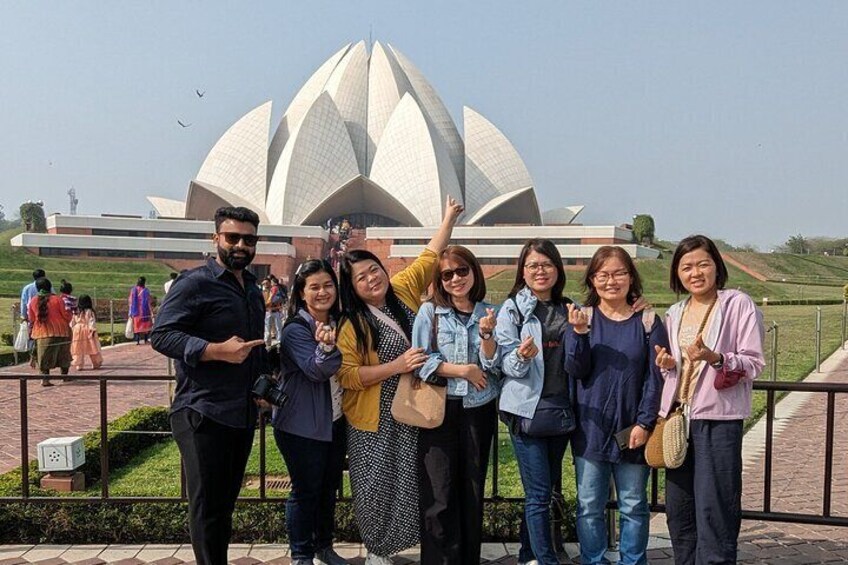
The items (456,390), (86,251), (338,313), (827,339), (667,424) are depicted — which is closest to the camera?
(667,424)

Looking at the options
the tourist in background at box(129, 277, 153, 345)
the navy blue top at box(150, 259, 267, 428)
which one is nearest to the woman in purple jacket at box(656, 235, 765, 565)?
the navy blue top at box(150, 259, 267, 428)

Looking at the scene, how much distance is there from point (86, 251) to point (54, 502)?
31680 millimetres

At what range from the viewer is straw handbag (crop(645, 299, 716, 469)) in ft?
7.38

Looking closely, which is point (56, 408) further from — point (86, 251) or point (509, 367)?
point (86, 251)

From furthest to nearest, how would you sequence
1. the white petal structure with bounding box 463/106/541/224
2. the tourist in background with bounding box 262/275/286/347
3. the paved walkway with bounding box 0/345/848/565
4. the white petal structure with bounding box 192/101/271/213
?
1. the white petal structure with bounding box 463/106/541/224
2. the white petal structure with bounding box 192/101/271/213
3. the tourist in background with bounding box 262/275/286/347
4. the paved walkway with bounding box 0/345/848/565

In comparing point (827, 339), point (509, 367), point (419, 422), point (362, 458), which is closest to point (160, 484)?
point (362, 458)

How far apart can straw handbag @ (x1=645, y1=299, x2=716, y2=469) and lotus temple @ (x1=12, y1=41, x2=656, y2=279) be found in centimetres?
3092

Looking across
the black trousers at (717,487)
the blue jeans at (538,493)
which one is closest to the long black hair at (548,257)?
the blue jeans at (538,493)

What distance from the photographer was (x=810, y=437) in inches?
213

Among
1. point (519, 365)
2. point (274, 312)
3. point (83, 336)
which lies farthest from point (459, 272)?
point (274, 312)

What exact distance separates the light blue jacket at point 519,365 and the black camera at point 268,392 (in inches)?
33.3

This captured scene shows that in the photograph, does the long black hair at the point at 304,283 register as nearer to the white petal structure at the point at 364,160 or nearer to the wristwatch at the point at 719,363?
the wristwatch at the point at 719,363

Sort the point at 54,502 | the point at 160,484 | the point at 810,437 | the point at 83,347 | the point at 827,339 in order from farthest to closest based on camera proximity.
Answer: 1. the point at 827,339
2. the point at 83,347
3. the point at 810,437
4. the point at 160,484
5. the point at 54,502

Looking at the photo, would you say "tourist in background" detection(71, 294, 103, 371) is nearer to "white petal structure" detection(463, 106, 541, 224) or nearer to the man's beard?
the man's beard
